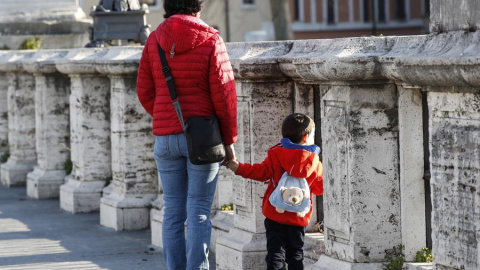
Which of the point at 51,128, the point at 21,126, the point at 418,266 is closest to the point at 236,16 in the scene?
the point at 21,126

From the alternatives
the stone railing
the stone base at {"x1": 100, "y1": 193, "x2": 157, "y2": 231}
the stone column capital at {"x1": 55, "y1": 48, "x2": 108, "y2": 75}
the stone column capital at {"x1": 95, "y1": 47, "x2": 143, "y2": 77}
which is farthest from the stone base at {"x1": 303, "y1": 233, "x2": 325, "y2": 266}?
the stone column capital at {"x1": 55, "y1": 48, "x2": 108, "y2": 75}

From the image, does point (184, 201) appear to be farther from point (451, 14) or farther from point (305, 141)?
point (451, 14)

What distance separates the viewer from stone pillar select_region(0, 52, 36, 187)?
15.3 metres

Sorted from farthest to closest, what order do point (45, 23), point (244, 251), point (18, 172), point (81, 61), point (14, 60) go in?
1. point (45, 23)
2. point (18, 172)
3. point (14, 60)
4. point (81, 61)
5. point (244, 251)

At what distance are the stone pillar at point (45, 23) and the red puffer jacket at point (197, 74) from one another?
36.8 ft

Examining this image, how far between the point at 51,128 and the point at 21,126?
67.5 inches

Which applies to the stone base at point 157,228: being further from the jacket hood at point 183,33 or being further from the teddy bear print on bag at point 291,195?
the jacket hood at point 183,33

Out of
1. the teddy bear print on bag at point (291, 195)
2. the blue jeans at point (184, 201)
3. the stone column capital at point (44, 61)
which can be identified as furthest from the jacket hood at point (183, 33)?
the stone column capital at point (44, 61)

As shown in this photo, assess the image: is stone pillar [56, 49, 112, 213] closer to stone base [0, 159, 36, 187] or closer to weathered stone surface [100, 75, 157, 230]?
weathered stone surface [100, 75, 157, 230]

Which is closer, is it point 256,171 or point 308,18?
point 256,171

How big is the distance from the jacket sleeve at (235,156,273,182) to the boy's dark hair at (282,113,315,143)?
194 mm

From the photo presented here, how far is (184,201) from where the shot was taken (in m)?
7.14

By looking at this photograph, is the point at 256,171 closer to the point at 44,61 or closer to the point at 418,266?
the point at 418,266

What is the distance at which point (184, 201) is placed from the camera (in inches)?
281
